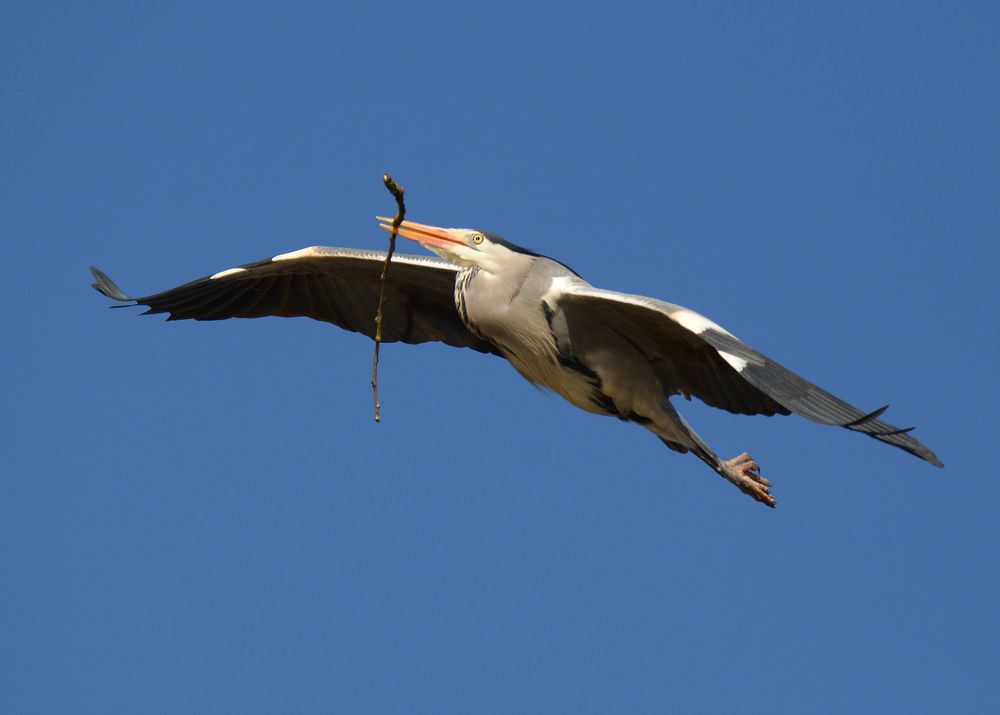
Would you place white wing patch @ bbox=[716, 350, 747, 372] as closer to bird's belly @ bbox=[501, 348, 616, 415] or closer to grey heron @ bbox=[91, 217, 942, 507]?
grey heron @ bbox=[91, 217, 942, 507]

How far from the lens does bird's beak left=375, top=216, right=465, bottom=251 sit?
345 inches

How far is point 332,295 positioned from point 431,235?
1.43m

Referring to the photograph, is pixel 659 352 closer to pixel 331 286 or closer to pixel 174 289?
pixel 331 286

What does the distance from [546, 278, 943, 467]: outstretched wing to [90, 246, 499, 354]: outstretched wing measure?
1260mm

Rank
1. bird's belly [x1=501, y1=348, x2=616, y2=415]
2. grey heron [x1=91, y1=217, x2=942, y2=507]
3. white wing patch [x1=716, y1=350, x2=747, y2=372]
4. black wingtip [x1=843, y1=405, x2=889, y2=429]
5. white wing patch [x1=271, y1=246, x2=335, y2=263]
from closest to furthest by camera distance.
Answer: black wingtip [x1=843, y1=405, x2=889, y2=429] → white wing patch [x1=716, y1=350, x2=747, y2=372] → grey heron [x1=91, y1=217, x2=942, y2=507] → bird's belly [x1=501, y1=348, x2=616, y2=415] → white wing patch [x1=271, y1=246, x2=335, y2=263]

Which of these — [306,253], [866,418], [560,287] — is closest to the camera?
[866,418]

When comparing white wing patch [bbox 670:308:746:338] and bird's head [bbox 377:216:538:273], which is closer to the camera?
white wing patch [bbox 670:308:746:338]

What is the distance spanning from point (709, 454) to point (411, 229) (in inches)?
81.5

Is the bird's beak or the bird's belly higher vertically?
the bird's beak

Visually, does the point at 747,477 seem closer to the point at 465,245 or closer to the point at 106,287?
the point at 465,245

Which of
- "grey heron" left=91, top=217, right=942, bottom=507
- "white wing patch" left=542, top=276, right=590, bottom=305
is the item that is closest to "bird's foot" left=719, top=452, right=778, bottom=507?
"grey heron" left=91, top=217, right=942, bottom=507

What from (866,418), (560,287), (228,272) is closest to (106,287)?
(228,272)

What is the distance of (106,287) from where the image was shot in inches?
384

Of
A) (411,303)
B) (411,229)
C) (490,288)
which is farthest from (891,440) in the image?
(411,303)
